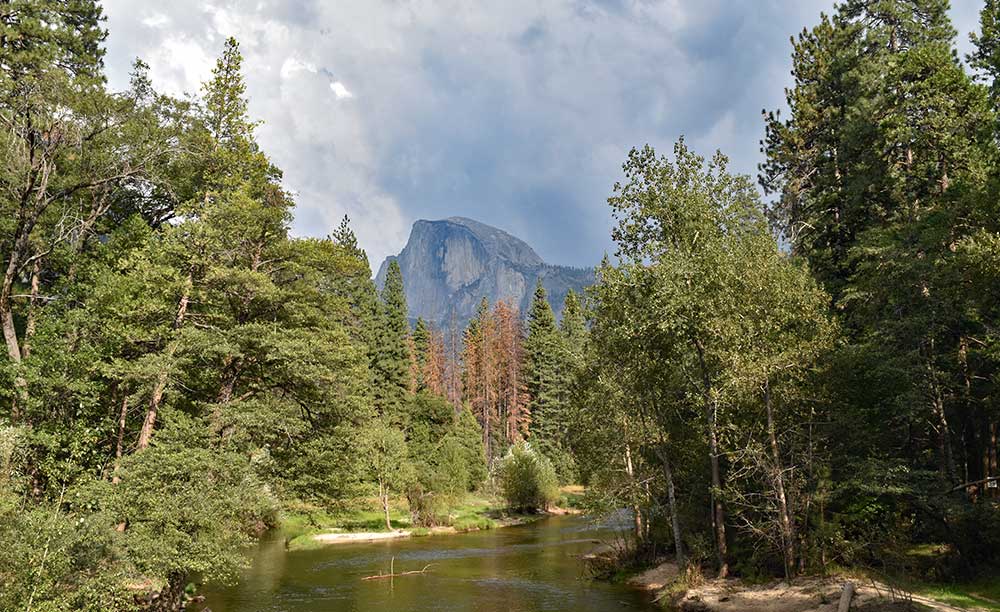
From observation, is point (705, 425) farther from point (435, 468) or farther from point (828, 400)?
point (435, 468)

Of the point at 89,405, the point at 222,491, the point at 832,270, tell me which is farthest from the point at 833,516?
the point at 89,405

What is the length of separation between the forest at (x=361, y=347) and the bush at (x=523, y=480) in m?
26.2

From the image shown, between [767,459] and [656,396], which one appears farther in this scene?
[656,396]

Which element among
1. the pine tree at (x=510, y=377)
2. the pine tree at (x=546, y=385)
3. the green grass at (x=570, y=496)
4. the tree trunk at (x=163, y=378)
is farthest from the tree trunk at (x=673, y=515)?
the pine tree at (x=510, y=377)

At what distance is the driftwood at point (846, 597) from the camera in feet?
56.2

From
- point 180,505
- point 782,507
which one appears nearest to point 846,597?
point 782,507

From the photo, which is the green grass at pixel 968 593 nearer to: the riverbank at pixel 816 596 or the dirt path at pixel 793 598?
the riverbank at pixel 816 596

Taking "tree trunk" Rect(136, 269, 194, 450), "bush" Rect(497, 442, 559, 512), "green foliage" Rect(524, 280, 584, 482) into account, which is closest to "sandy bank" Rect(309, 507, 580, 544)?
"bush" Rect(497, 442, 559, 512)

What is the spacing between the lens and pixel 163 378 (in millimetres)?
18484

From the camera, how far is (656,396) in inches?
1029

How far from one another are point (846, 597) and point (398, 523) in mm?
38212

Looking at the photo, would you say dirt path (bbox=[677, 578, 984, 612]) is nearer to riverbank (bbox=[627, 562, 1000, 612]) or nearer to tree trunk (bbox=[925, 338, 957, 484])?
riverbank (bbox=[627, 562, 1000, 612])

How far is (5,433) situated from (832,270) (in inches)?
1303

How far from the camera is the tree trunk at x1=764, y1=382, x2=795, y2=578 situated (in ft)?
67.6
